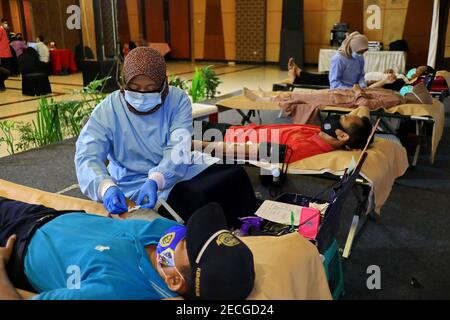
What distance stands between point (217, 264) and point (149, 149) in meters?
1.15

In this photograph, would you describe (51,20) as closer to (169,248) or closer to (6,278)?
(6,278)

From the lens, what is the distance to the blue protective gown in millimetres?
1927

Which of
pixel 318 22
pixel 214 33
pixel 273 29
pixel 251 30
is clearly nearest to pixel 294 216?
pixel 318 22

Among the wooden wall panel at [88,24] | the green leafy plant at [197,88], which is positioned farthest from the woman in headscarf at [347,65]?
the wooden wall panel at [88,24]

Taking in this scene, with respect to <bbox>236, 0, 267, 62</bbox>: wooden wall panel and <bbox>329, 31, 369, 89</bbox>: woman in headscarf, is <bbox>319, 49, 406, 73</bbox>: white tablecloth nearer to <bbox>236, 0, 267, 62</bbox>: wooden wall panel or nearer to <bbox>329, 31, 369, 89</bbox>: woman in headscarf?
<bbox>236, 0, 267, 62</bbox>: wooden wall panel

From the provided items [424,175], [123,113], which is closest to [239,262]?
[123,113]

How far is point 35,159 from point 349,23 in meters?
8.71

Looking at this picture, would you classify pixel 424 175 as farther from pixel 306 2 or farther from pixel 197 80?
pixel 306 2

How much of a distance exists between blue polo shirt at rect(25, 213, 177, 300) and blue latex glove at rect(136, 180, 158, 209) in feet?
0.98

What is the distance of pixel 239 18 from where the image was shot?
11.8 m

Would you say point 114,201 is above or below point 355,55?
below

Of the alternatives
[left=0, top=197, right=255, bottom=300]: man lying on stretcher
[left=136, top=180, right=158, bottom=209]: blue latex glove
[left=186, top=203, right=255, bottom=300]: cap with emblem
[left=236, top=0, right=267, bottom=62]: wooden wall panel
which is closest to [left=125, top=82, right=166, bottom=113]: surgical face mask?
[left=136, top=180, right=158, bottom=209]: blue latex glove

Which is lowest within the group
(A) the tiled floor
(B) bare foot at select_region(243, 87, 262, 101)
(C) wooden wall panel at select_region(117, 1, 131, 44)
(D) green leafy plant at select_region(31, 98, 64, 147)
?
(A) the tiled floor

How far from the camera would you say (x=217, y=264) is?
0.98 metres
